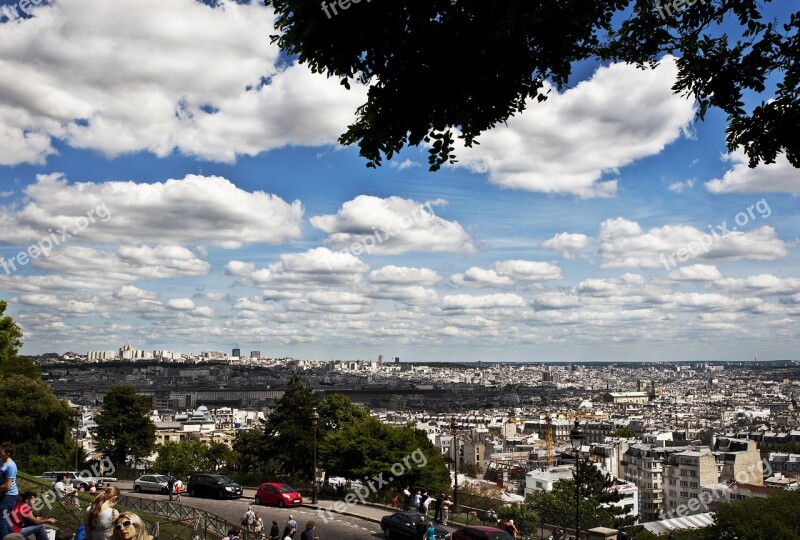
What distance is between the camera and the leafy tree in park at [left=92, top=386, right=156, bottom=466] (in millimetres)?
57875

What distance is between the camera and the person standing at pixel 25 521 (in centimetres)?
1105

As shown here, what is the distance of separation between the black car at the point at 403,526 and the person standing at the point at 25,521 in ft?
41.0

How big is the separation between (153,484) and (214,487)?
198 inches

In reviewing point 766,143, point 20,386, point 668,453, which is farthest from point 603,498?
point 668,453

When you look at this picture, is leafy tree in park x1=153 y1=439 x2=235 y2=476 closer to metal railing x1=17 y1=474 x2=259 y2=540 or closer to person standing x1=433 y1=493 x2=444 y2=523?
metal railing x1=17 y1=474 x2=259 y2=540

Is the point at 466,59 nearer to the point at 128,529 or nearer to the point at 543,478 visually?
the point at 128,529

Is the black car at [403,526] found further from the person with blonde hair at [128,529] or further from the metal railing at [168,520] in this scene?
the person with blonde hair at [128,529]

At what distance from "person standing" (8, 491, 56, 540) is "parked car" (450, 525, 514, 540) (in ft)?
37.7

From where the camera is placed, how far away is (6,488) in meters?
11.3

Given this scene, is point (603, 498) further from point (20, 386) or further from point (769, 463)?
point (769, 463)

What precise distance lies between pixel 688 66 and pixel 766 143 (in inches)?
41.5

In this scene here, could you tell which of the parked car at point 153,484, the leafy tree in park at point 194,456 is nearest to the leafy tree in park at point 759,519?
the parked car at point 153,484

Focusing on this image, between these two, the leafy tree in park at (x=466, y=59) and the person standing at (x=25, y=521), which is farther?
the person standing at (x=25, y=521)

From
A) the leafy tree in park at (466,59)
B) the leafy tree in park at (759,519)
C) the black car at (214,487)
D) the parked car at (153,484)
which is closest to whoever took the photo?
the leafy tree in park at (466,59)
